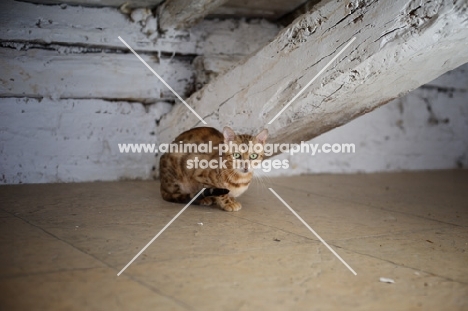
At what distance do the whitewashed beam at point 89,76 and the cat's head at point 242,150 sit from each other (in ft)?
4.25

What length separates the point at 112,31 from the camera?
425 cm

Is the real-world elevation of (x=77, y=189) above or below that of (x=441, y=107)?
below

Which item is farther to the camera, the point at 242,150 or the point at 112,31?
the point at 112,31

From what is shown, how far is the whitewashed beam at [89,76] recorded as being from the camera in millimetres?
4004

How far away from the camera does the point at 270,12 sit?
465 cm

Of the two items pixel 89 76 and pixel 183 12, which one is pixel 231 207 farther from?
pixel 89 76

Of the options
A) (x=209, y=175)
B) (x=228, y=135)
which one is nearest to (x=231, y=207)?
(x=209, y=175)

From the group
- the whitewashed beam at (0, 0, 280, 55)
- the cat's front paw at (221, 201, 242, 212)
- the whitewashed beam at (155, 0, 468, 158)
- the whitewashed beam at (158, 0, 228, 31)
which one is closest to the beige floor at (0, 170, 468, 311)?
the cat's front paw at (221, 201, 242, 212)

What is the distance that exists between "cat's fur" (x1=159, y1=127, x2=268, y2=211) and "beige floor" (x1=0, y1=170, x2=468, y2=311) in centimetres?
11

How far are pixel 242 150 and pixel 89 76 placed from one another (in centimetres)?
165

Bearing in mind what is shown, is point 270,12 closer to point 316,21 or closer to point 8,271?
point 316,21

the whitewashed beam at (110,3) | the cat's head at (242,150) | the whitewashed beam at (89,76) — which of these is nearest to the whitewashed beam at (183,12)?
the whitewashed beam at (110,3)

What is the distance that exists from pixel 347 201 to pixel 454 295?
6.57 ft

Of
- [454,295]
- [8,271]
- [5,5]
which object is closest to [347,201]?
[454,295]
